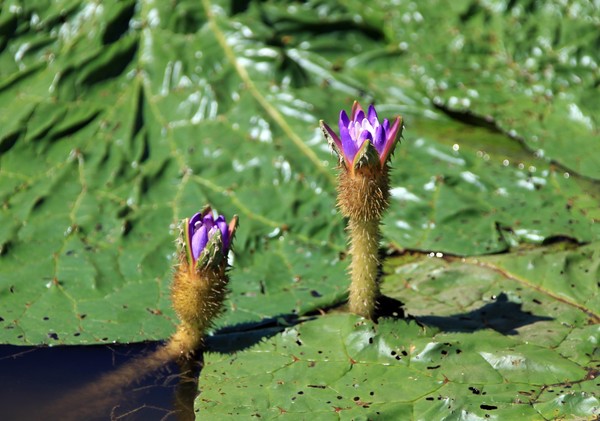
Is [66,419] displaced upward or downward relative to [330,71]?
downward

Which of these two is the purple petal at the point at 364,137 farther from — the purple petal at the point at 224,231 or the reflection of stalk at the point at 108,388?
the reflection of stalk at the point at 108,388

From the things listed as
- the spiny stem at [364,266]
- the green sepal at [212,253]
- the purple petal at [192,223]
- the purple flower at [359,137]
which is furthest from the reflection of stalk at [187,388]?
the purple flower at [359,137]

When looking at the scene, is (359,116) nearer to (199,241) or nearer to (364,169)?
(364,169)

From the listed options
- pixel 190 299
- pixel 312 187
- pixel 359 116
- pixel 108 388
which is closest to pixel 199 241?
pixel 190 299

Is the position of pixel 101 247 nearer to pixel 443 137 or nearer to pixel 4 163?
pixel 4 163

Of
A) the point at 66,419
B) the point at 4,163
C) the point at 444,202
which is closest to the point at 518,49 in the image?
the point at 444,202

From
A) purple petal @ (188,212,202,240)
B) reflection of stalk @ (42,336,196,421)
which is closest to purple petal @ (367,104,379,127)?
purple petal @ (188,212,202,240)

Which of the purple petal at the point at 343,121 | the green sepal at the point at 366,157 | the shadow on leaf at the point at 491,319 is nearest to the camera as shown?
the green sepal at the point at 366,157
